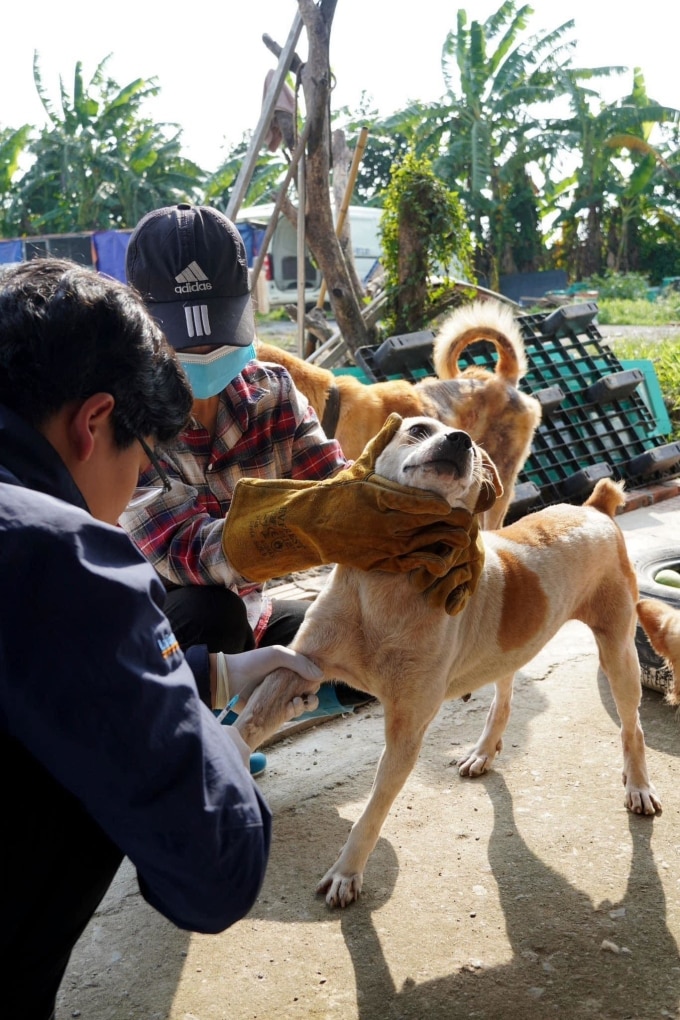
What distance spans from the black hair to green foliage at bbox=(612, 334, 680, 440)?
7.60 meters

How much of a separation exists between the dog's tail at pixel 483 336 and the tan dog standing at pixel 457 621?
2.60 metres

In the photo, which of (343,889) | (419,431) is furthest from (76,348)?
(343,889)

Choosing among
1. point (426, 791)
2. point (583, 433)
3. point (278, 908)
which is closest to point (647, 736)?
point (426, 791)

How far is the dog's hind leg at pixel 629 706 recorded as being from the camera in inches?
124

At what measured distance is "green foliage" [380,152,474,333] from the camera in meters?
8.42

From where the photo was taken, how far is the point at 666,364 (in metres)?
9.80

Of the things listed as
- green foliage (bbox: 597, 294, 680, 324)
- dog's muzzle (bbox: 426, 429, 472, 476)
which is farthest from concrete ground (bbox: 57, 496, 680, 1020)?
green foliage (bbox: 597, 294, 680, 324)

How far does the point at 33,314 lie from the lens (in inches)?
50.3

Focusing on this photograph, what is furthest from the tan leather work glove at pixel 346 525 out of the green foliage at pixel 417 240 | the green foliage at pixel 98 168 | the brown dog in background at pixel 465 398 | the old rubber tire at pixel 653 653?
the green foliage at pixel 98 168

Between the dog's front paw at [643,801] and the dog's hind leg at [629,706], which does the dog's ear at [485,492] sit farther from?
the dog's front paw at [643,801]

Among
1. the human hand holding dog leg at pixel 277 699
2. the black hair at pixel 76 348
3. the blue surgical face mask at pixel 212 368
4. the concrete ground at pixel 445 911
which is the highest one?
the black hair at pixel 76 348

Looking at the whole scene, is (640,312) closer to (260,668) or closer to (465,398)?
(465,398)

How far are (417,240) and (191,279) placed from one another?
6.08m

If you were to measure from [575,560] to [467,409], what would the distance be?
2.92 m
